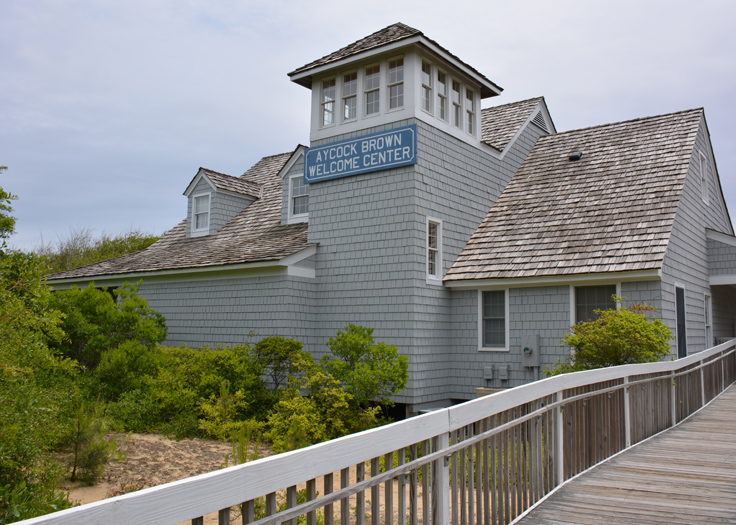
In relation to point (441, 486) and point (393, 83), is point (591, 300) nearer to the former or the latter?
point (393, 83)

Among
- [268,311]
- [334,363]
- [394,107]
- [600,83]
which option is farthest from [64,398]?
[600,83]

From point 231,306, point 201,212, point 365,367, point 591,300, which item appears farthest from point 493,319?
point 201,212

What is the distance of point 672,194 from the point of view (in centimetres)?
1425

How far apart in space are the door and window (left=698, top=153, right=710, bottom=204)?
4.02 metres

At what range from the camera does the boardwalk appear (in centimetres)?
521

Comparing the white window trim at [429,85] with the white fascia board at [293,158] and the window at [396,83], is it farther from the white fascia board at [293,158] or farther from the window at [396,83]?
the white fascia board at [293,158]

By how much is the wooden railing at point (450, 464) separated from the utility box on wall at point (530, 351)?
4214 millimetres

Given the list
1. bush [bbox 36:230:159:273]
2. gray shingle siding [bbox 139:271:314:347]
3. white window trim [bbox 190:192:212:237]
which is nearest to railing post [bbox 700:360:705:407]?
gray shingle siding [bbox 139:271:314:347]

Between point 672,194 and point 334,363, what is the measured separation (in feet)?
27.8

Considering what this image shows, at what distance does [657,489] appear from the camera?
6.09m

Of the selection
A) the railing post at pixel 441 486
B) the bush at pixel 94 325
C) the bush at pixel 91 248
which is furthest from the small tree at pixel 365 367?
the bush at pixel 91 248

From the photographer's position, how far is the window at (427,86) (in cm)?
1490

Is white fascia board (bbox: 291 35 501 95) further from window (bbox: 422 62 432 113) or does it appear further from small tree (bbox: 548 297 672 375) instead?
small tree (bbox: 548 297 672 375)

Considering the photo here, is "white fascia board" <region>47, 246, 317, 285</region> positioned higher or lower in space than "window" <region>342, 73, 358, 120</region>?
lower
